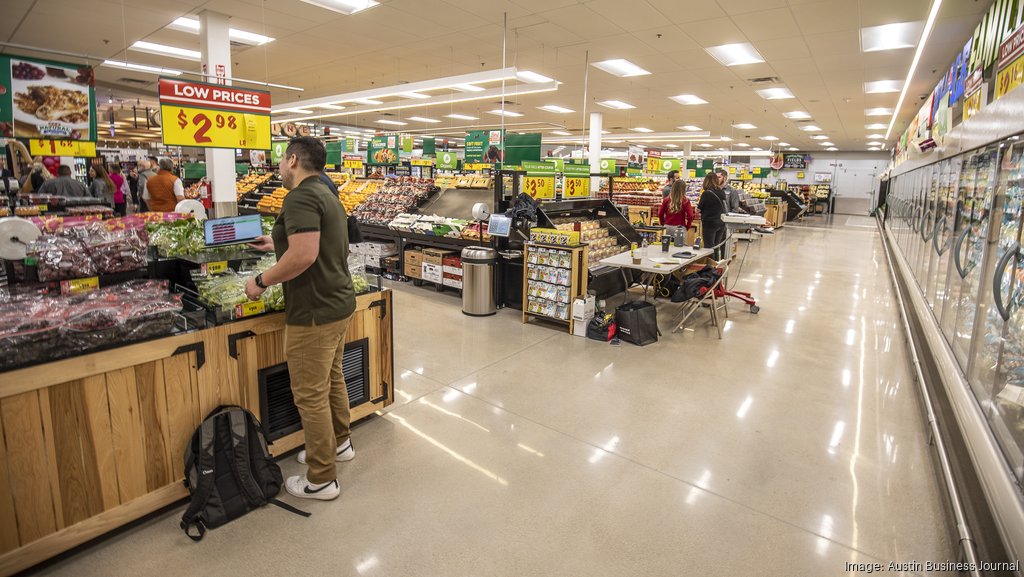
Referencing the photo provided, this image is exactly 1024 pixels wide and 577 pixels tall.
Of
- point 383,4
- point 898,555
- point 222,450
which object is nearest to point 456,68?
point 383,4

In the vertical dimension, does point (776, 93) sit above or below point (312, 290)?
above

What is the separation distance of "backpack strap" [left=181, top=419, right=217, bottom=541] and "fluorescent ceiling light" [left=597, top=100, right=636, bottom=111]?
42.8ft

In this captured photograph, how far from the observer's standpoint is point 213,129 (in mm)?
5844

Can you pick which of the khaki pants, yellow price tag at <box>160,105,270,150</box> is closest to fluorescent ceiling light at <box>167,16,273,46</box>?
yellow price tag at <box>160,105,270,150</box>

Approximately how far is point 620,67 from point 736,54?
2.10m

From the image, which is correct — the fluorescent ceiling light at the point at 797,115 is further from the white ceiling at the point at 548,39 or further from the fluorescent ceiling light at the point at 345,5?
the fluorescent ceiling light at the point at 345,5

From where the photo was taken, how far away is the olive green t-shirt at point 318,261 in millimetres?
2553

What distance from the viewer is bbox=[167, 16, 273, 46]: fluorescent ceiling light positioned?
295 inches

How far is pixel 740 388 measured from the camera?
448 cm

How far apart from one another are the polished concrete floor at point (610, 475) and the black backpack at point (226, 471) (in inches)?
3.6

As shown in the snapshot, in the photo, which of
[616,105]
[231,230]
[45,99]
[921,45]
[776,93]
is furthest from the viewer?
[616,105]

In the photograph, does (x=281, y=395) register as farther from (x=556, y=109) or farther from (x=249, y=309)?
(x=556, y=109)

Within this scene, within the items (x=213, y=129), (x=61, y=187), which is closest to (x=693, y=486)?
(x=213, y=129)

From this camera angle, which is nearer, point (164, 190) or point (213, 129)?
point (213, 129)
